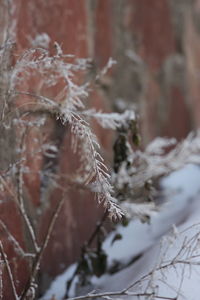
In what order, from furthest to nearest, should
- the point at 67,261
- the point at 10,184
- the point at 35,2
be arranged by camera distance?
the point at 67,261 → the point at 35,2 → the point at 10,184

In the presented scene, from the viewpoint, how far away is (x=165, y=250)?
112 cm

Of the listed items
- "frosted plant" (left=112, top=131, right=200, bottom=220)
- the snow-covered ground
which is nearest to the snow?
the snow-covered ground

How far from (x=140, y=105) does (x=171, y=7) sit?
0.47m

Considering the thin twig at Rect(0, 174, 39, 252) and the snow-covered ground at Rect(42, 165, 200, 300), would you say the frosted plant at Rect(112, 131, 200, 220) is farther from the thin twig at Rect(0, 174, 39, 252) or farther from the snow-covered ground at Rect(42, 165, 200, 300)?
the thin twig at Rect(0, 174, 39, 252)

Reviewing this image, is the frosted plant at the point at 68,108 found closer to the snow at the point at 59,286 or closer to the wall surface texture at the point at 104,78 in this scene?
the wall surface texture at the point at 104,78

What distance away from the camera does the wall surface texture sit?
147cm

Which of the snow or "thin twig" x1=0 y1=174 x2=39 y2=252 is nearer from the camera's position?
"thin twig" x1=0 y1=174 x2=39 y2=252


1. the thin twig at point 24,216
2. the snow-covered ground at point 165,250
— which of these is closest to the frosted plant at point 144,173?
the snow-covered ground at point 165,250

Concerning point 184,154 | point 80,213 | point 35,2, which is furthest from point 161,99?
point 35,2

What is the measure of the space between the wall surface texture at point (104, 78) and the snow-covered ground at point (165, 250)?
0.12 metres

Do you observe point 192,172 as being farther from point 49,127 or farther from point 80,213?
point 49,127

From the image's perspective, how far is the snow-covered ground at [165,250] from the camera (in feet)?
3.55

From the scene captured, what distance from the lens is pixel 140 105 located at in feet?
7.29

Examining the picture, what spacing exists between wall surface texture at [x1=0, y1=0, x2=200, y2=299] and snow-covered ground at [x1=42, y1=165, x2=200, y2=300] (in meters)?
0.12
